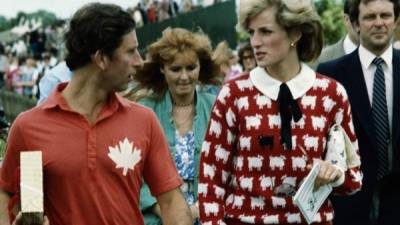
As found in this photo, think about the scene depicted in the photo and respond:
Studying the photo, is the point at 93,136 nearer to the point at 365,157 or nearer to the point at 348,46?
the point at 365,157

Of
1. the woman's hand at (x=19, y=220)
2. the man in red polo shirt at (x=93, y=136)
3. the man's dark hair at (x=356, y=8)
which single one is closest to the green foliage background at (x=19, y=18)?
the man's dark hair at (x=356, y=8)

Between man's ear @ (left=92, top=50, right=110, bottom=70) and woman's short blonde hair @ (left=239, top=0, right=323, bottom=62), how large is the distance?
3.12 feet

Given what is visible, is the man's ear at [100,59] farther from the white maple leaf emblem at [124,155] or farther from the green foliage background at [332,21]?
the green foliage background at [332,21]

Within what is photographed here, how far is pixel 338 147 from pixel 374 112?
154 centimetres

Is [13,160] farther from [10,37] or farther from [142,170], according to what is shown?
[10,37]

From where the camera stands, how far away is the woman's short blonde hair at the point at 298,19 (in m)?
6.30

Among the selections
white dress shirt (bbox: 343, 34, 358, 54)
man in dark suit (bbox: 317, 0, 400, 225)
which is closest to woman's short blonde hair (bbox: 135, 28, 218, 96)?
man in dark suit (bbox: 317, 0, 400, 225)

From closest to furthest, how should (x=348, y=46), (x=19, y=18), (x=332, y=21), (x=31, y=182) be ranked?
1. (x=31, y=182)
2. (x=348, y=46)
3. (x=332, y=21)
4. (x=19, y=18)

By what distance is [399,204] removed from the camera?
7562 millimetres

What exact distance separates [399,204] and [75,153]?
106 inches

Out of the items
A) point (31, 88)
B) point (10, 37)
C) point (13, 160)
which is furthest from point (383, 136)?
point (10, 37)

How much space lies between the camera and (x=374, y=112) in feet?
24.9

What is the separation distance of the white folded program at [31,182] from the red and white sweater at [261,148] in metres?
1.14

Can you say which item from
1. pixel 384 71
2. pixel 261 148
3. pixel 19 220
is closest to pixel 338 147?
pixel 261 148
